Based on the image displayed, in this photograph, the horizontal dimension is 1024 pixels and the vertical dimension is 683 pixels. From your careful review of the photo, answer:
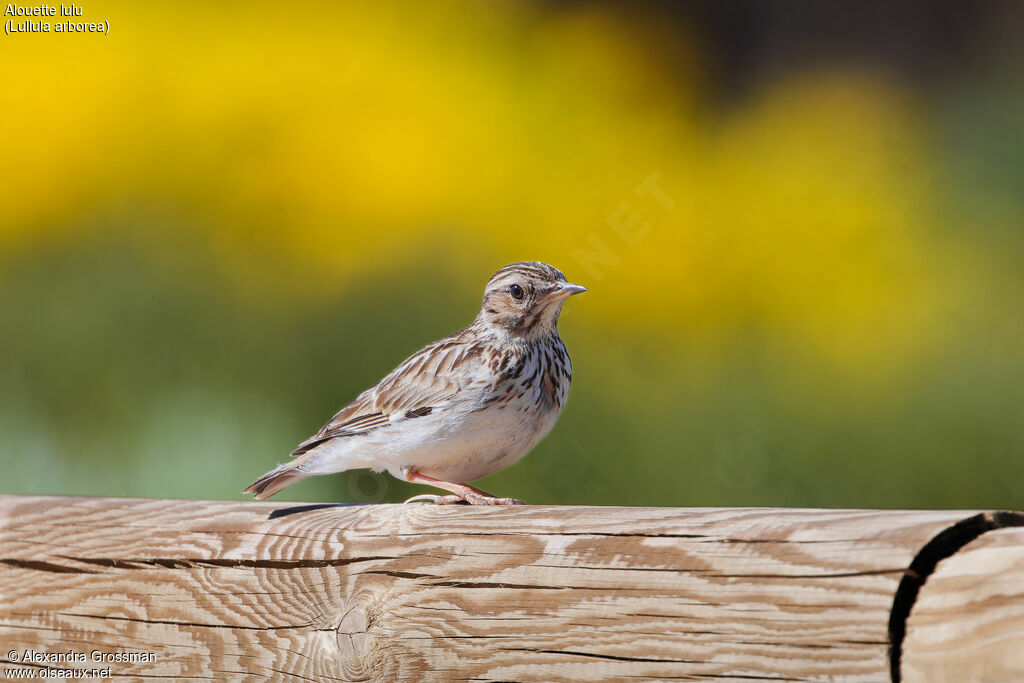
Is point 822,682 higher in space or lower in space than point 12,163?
lower

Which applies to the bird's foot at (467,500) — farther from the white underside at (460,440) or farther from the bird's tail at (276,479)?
the bird's tail at (276,479)

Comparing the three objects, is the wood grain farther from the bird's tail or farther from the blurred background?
the blurred background

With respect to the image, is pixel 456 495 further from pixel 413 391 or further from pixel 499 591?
pixel 499 591

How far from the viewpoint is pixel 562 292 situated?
3711mm

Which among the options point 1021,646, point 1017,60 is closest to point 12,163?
point 1017,60

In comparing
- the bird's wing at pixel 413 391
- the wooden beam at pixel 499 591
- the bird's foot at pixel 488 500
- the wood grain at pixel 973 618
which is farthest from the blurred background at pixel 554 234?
the wood grain at pixel 973 618

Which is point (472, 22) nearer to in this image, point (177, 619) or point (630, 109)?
point (630, 109)

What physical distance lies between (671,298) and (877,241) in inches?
39.6

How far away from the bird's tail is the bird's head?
795 mm

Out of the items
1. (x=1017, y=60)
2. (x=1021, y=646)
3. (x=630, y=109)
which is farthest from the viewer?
(x=630, y=109)

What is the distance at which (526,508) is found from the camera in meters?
2.48

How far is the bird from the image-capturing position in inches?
137

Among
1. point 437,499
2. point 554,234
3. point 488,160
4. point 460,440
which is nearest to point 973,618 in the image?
point 437,499

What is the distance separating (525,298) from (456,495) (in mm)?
767
